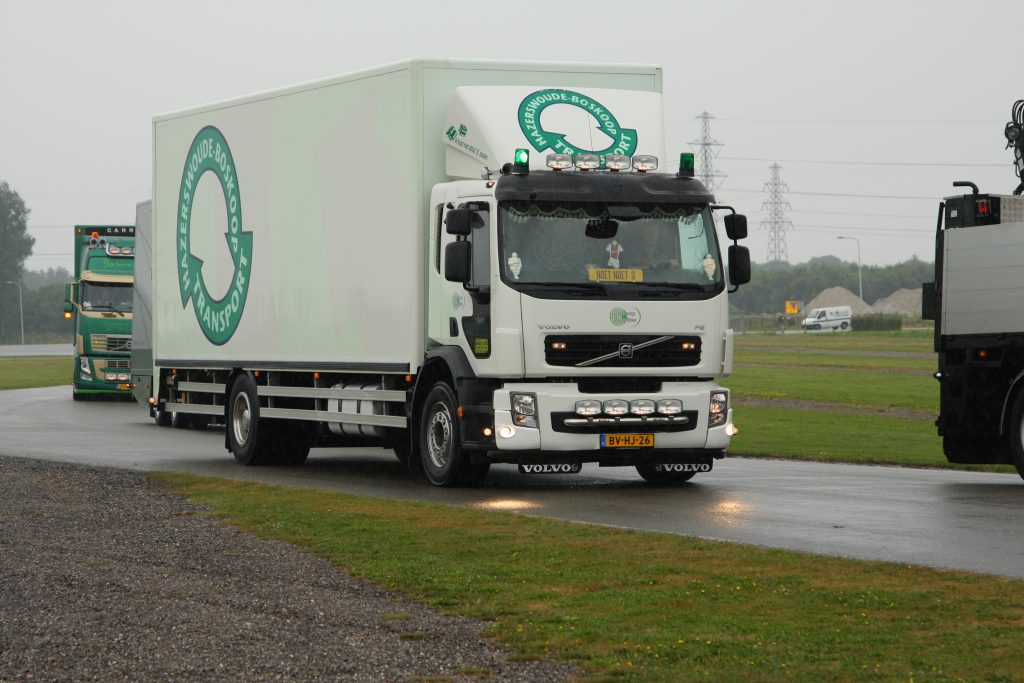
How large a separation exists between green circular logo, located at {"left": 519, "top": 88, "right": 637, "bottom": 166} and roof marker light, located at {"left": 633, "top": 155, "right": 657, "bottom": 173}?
0.33m

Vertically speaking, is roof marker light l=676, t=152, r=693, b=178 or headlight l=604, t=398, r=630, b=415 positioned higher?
roof marker light l=676, t=152, r=693, b=178

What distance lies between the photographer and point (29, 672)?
7199mm

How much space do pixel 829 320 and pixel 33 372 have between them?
74.0 m

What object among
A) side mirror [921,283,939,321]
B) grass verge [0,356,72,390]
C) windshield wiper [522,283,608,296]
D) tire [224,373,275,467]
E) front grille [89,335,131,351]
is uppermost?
windshield wiper [522,283,608,296]

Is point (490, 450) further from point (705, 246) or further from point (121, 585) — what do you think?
point (121, 585)

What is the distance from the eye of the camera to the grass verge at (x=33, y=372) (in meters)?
49.0

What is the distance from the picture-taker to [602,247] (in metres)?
15.1

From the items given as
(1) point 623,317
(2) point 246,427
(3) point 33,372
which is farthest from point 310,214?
(3) point 33,372

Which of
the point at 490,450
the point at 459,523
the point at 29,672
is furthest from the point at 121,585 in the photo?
the point at 490,450

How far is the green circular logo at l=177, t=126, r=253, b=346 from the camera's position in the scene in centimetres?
1925

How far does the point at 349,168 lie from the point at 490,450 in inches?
146

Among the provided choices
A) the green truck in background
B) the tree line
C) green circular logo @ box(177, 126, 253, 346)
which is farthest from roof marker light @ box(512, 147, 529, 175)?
the tree line

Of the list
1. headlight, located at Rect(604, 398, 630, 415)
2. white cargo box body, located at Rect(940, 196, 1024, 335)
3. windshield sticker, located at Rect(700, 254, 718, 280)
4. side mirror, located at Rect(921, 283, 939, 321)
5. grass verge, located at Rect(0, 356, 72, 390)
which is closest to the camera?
headlight, located at Rect(604, 398, 630, 415)

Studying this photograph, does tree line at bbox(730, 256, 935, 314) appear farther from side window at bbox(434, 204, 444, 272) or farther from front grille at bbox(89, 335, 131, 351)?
side window at bbox(434, 204, 444, 272)
